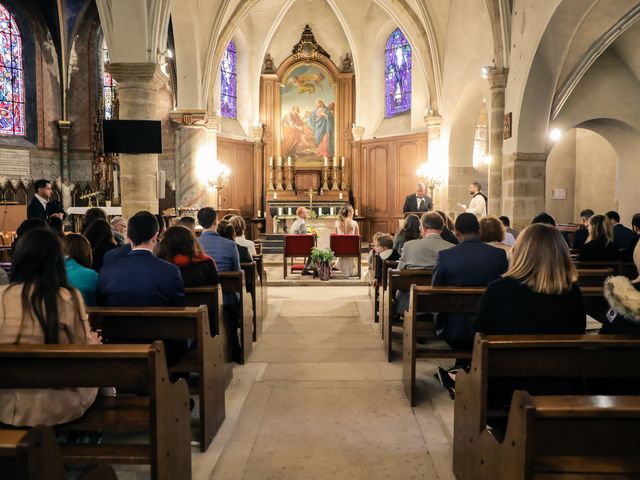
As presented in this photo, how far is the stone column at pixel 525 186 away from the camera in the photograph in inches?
379

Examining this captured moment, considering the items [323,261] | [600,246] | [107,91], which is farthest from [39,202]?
[107,91]

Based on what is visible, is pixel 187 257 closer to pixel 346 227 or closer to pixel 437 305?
pixel 437 305

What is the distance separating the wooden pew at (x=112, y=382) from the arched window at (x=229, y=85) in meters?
17.4

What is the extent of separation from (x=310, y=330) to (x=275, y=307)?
1.63 metres

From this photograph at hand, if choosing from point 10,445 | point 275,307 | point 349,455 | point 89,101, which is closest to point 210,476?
point 349,455

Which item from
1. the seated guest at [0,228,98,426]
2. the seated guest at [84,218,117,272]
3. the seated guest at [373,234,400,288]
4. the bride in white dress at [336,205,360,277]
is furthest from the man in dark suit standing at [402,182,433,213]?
the seated guest at [0,228,98,426]

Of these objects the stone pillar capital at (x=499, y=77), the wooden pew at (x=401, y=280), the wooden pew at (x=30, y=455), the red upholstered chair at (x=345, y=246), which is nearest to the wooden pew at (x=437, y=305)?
the wooden pew at (x=401, y=280)

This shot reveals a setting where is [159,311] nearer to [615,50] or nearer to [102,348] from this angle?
[102,348]

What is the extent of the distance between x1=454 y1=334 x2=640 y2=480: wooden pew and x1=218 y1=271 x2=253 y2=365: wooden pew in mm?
2620

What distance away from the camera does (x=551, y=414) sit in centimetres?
159

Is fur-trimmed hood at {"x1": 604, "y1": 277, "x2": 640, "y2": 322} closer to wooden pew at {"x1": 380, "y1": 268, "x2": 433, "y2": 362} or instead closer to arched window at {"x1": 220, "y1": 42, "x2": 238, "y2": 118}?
wooden pew at {"x1": 380, "y1": 268, "x2": 433, "y2": 362}

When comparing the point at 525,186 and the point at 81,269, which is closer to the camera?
the point at 81,269

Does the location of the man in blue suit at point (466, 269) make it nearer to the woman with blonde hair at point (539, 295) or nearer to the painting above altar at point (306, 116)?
the woman with blonde hair at point (539, 295)

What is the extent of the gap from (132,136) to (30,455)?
8.30 metres
